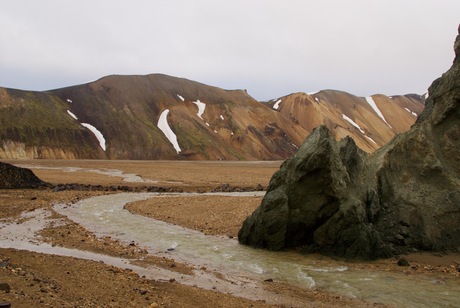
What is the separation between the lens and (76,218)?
2111 cm

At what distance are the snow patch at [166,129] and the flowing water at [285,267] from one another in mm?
80970

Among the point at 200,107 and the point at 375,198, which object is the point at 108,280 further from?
the point at 200,107

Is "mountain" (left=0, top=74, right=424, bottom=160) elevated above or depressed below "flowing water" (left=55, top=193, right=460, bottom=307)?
above

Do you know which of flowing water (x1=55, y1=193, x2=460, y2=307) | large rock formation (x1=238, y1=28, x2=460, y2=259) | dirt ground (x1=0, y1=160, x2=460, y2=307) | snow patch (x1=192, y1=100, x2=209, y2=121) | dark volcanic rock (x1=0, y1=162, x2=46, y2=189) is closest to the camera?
dirt ground (x1=0, y1=160, x2=460, y2=307)

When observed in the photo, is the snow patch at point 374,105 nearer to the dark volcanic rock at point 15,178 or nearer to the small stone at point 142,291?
the dark volcanic rock at point 15,178

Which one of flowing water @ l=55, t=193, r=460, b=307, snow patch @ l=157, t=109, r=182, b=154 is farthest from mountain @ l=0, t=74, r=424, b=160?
flowing water @ l=55, t=193, r=460, b=307

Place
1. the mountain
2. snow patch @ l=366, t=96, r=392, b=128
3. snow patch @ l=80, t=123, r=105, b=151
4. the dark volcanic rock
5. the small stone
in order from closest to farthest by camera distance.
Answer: the small stone → the dark volcanic rock → the mountain → snow patch @ l=80, t=123, r=105, b=151 → snow patch @ l=366, t=96, r=392, b=128

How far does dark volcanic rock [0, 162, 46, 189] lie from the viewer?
3150 centimetres

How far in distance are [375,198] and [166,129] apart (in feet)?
306

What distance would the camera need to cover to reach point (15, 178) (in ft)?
106

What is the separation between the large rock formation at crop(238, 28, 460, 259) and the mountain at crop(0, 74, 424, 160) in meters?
79.7

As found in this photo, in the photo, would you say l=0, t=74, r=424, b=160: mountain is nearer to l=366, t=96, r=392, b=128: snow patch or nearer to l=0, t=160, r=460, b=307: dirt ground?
l=366, t=96, r=392, b=128: snow patch

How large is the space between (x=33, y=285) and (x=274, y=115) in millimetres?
121462

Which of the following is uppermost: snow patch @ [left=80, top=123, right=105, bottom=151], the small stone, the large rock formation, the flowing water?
snow patch @ [left=80, top=123, right=105, bottom=151]
